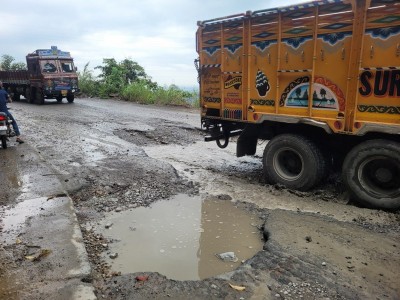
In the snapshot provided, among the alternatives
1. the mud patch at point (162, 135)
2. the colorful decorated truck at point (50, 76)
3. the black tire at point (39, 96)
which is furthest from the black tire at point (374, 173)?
the black tire at point (39, 96)

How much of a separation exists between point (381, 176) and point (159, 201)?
10.4 feet

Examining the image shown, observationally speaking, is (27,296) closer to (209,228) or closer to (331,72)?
(209,228)

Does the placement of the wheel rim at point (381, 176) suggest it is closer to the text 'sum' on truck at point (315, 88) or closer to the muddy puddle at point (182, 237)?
the text 'sum' on truck at point (315, 88)

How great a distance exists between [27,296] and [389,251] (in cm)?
349

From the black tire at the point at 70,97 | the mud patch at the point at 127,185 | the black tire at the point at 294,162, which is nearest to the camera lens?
the mud patch at the point at 127,185

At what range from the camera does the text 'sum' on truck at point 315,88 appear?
449 centimetres

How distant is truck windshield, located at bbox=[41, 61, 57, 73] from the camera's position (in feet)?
63.1

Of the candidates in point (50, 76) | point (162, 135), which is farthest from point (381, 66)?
point (50, 76)

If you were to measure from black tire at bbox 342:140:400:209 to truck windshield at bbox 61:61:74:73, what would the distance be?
60.7 ft

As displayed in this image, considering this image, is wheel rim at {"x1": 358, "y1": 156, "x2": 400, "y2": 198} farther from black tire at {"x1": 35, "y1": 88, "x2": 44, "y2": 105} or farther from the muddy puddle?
black tire at {"x1": 35, "y1": 88, "x2": 44, "y2": 105}

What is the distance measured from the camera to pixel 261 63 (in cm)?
568

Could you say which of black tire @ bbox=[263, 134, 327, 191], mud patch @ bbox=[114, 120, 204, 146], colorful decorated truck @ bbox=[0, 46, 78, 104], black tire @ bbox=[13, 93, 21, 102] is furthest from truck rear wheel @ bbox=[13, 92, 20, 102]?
black tire @ bbox=[263, 134, 327, 191]

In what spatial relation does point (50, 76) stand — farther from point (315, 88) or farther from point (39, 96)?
point (315, 88)

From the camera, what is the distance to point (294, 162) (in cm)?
573
